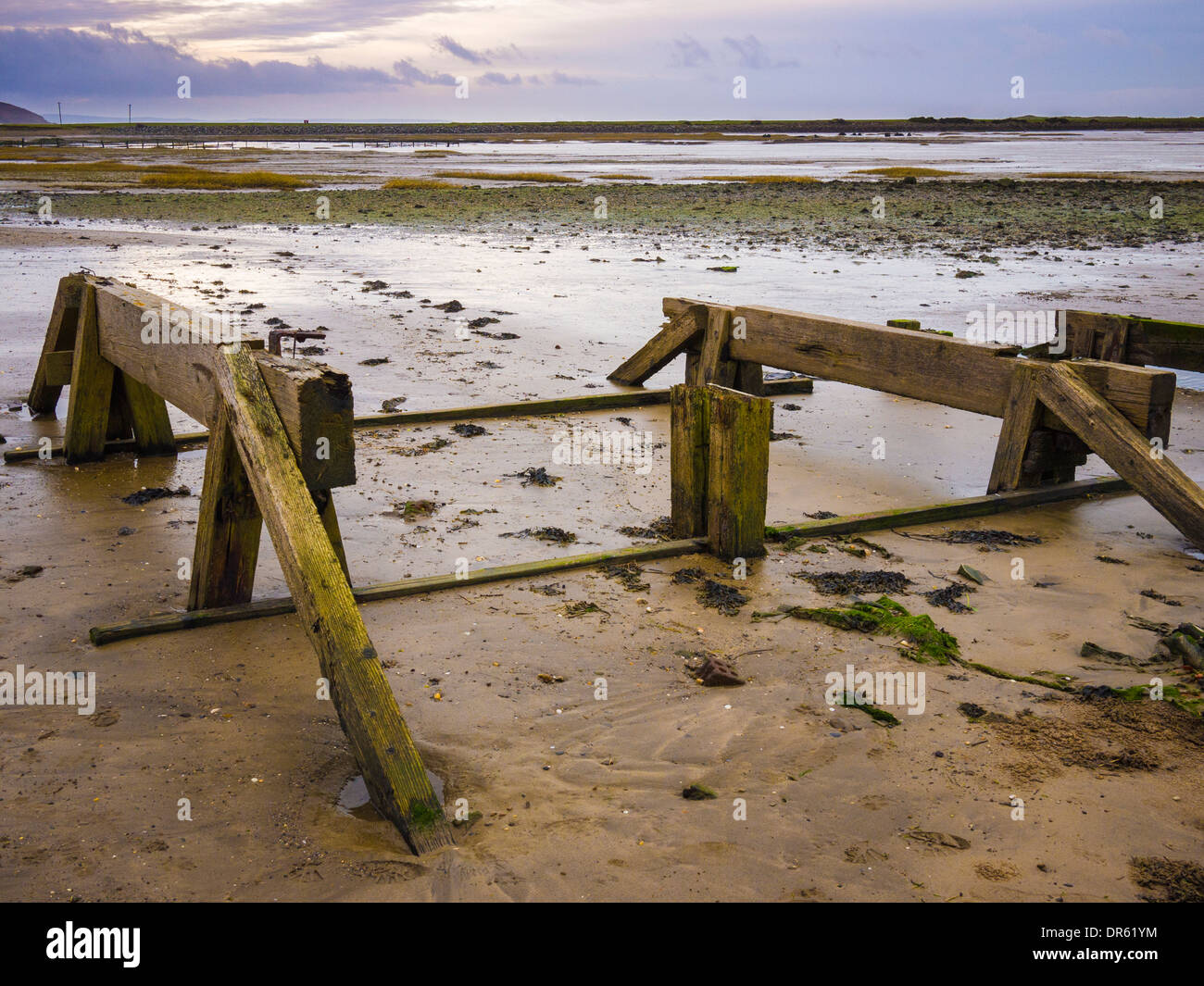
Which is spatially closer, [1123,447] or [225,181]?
[1123,447]

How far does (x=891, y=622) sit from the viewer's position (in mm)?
4855

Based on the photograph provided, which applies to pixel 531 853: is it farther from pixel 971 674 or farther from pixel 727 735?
pixel 971 674

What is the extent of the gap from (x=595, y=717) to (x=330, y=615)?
1.10 m

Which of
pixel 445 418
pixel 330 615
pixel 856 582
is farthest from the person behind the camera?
pixel 445 418

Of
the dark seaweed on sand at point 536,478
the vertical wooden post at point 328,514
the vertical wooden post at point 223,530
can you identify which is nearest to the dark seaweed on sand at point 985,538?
the dark seaweed on sand at point 536,478

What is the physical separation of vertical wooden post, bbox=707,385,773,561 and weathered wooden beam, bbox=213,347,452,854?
237 centimetres

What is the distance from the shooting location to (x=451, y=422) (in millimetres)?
8812

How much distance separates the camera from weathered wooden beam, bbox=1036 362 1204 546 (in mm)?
5598

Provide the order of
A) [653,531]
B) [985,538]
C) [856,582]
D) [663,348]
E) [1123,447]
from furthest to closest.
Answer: [663,348] < [653,531] < [985,538] < [1123,447] < [856,582]

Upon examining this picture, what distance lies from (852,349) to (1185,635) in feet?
12.2

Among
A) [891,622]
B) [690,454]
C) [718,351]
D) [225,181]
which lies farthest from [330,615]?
[225,181]

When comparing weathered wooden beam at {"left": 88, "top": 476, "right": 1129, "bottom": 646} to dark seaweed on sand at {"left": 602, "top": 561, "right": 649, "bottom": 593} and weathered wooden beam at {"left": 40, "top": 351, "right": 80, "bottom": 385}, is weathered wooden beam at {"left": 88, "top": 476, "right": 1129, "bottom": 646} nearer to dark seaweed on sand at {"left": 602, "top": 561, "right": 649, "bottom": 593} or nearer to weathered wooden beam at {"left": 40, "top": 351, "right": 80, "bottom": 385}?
dark seaweed on sand at {"left": 602, "top": 561, "right": 649, "bottom": 593}

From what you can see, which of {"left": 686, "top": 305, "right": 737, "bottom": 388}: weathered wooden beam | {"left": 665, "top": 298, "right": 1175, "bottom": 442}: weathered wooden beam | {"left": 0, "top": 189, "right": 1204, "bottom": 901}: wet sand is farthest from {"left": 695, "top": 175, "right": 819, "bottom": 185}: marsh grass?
{"left": 0, "top": 189, "right": 1204, "bottom": 901}: wet sand

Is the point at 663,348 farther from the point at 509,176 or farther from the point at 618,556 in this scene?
the point at 509,176
